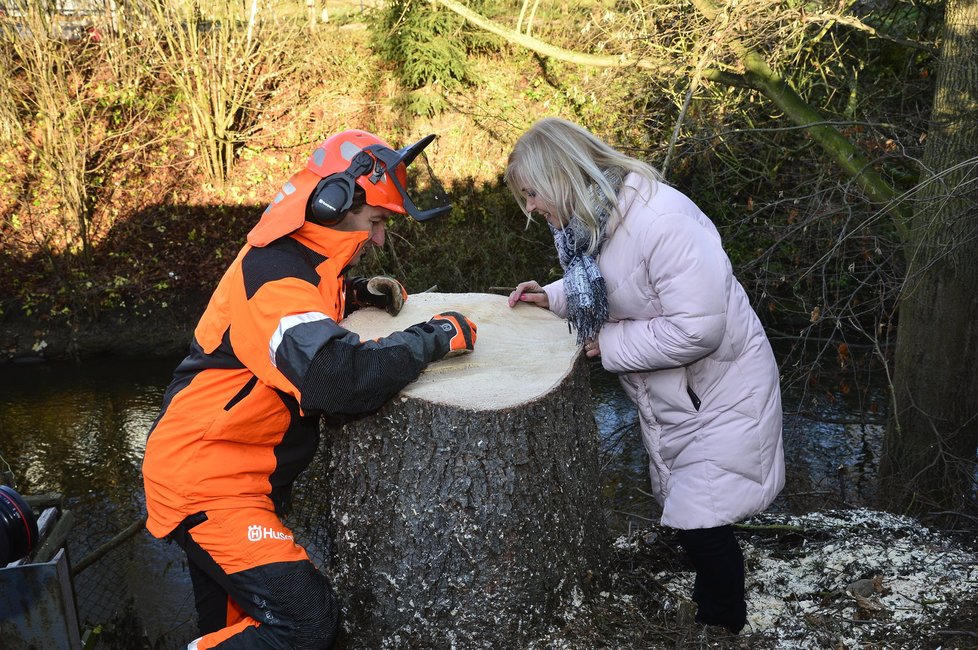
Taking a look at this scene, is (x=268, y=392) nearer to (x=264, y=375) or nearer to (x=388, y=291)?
(x=264, y=375)

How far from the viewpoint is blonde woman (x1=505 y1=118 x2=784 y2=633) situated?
2525 millimetres

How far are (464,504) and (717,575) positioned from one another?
2.91 feet

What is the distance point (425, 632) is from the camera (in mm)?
2725

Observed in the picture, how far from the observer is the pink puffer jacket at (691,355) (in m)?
2.51

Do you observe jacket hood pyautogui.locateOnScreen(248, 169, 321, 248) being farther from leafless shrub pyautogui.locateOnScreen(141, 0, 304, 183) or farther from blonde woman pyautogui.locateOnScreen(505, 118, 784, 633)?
leafless shrub pyautogui.locateOnScreen(141, 0, 304, 183)

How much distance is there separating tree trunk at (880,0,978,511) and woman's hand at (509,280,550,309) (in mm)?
1886

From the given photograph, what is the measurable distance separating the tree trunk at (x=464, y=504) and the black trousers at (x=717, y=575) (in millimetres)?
385

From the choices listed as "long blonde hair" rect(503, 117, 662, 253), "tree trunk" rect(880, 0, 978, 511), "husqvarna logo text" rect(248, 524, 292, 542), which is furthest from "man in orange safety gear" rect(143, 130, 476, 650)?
"tree trunk" rect(880, 0, 978, 511)

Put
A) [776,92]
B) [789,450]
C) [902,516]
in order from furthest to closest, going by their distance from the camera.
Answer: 1. [789,450]
2. [776,92]
3. [902,516]

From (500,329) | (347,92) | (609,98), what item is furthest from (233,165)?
(500,329)

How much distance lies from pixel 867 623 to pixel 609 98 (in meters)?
4.60

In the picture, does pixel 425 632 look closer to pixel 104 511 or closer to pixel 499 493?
pixel 499 493

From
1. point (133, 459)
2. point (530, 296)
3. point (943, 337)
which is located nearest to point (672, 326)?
point (530, 296)

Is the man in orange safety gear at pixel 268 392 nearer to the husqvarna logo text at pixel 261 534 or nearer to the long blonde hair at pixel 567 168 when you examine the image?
the husqvarna logo text at pixel 261 534
